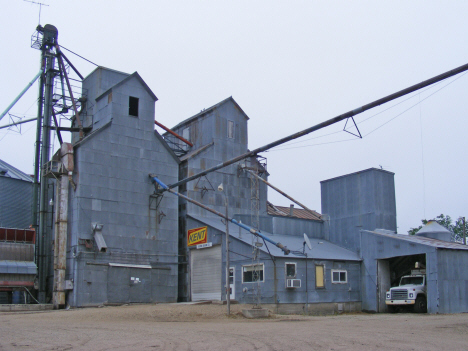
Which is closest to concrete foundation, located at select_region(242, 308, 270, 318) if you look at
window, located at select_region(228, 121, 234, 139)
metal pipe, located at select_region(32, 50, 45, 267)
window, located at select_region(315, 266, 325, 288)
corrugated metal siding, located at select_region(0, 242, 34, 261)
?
window, located at select_region(315, 266, 325, 288)

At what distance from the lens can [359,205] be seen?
42344 mm

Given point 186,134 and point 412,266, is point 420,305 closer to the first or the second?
point 412,266

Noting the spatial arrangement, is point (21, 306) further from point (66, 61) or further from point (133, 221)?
point (66, 61)

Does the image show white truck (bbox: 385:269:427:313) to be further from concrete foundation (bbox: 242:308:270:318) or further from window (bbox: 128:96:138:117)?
window (bbox: 128:96:138:117)

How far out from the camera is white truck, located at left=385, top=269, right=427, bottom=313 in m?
34.2

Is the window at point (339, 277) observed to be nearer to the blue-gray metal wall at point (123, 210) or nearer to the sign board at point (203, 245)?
the sign board at point (203, 245)

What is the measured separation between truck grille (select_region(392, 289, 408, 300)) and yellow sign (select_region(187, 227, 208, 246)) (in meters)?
14.5

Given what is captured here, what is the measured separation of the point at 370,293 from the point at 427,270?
563cm

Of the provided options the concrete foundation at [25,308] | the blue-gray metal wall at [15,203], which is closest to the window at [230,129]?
the blue-gray metal wall at [15,203]

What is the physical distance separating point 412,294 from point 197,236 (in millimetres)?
16854

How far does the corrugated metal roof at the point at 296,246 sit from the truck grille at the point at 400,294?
4.69m

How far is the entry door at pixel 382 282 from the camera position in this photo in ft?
124

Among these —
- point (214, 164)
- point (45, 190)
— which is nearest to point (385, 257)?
point (214, 164)

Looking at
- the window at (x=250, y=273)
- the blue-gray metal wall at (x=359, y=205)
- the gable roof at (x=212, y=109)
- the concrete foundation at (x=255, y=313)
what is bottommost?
the concrete foundation at (x=255, y=313)
